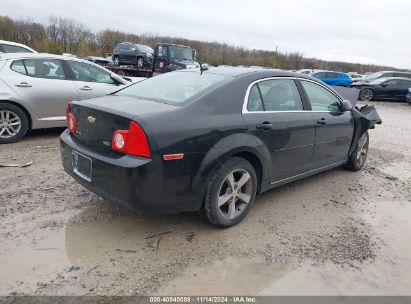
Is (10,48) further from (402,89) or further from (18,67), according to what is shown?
(402,89)

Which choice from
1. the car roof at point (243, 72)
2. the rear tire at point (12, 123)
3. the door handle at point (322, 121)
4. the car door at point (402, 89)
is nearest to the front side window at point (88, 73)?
the rear tire at point (12, 123)

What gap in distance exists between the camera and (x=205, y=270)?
3006 millimetres

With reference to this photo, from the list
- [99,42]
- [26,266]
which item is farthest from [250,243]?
[99,42]

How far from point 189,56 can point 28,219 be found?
15.7 metres

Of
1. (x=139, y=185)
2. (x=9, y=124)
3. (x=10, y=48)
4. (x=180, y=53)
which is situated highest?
(x=180, y=53)

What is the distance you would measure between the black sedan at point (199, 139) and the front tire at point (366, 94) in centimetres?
1652

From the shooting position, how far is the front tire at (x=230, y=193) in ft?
11.3

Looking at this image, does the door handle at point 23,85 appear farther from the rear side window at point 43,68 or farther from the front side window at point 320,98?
the front side window at point 320,98

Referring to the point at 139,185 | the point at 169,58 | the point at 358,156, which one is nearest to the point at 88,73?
the point at 139,185

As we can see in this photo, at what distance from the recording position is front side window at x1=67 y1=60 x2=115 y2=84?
7.00 meters

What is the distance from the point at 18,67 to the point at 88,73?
1.26m

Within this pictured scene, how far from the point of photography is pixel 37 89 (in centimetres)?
637

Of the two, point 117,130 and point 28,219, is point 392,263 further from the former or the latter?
point 28,219

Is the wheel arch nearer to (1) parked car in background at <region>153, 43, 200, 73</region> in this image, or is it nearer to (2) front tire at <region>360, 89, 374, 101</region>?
(1) parked car in background at <region>153, 43, 200, 73</region>
